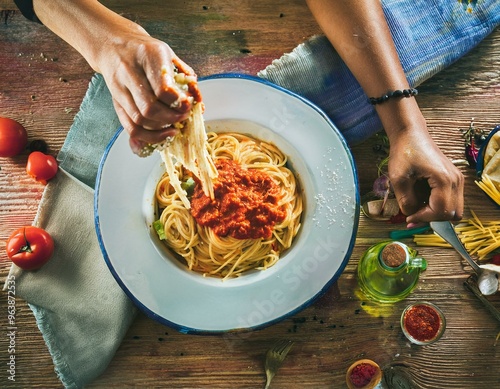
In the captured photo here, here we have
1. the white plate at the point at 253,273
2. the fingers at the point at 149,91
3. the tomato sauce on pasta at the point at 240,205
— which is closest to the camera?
the fingers at the point at 149,91

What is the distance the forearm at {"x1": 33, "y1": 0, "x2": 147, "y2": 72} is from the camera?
2592 millimetres

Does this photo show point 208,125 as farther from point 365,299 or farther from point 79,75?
point 365,299

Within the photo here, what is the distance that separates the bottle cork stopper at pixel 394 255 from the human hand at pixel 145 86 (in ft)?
4.97

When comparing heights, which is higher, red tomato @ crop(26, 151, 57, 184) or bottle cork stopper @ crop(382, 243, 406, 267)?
red tomato @ crop(26, 151, 57, 184)

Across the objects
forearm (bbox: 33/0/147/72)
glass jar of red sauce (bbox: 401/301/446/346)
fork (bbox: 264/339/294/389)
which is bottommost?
fork (bbox: 264/339/294/389)

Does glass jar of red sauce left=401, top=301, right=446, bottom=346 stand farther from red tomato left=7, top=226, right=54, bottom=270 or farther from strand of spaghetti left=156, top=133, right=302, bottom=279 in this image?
red tomato left=7, top=226, right=54, bottom=270

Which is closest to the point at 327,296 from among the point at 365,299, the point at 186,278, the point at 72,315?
the point at 365,299

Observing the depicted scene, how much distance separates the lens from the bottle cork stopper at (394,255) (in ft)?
10.3

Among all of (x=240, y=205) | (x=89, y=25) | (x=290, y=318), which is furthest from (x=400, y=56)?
(x=89, y=25)

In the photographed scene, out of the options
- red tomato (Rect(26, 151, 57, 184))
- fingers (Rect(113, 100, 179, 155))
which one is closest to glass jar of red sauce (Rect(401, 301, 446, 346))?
fingers (Rect(113, 100, 179, 155))

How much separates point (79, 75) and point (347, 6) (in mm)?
1880

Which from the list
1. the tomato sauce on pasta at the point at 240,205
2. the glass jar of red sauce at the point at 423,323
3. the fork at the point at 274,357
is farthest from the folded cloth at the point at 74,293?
the glass jar of red sauce at the point at 423,323

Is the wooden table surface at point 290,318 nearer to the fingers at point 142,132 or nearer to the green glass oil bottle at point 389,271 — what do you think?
the green glass oil bottle at point 389,271

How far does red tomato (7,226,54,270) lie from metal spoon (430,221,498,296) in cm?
246
